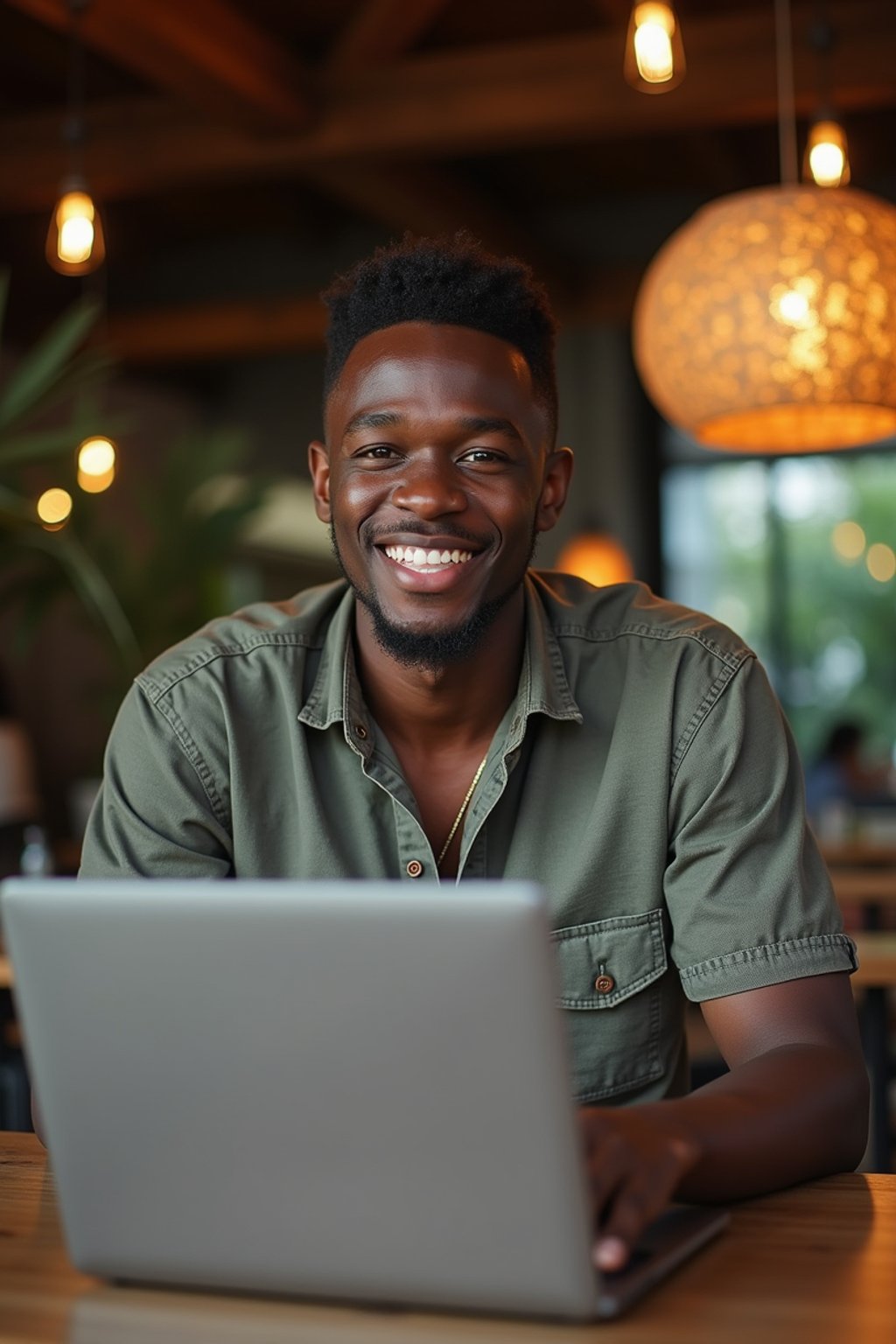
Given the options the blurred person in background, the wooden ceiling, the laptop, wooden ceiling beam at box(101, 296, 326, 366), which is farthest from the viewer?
wooden ceiling beam at box(101, 296, 326, 366)

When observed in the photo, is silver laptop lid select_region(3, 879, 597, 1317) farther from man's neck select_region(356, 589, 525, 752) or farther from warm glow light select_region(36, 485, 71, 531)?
warm glow light select_region(36, 485, 71, 531)

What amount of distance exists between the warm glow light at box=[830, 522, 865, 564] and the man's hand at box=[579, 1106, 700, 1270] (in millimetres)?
7934

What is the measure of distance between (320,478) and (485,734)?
0.33 meters

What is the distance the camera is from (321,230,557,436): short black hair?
1604 mm

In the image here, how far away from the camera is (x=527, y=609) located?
1.69m

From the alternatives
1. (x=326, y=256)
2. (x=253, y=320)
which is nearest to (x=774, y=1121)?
(x=253, y=320)

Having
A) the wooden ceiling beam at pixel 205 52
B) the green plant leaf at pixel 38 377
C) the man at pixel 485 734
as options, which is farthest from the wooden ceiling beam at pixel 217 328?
the man at pixel 485 734

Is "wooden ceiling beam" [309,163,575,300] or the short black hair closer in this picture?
the short black hair

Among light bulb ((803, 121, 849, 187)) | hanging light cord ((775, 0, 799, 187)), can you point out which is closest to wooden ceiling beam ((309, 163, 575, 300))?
hanging light cord ((775, 0, 799, 187))

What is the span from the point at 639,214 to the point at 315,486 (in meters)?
6.62

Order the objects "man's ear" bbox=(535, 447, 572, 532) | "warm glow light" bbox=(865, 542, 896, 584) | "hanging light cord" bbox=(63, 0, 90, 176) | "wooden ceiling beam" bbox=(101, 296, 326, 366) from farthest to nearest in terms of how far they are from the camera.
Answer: "warm glow light" bbox=(865, 542, 896, 584) → "wooden ceiling beam" bbox=(101, 296, 326, 366) → "hanging light cord" bbox=(63, 0, 90, 176) → "man's ear" bbox=(535, 447, 572, 532)

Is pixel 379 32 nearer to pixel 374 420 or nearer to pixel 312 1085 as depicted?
pixel 374 420

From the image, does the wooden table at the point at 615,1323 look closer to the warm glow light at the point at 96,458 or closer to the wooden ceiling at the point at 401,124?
the wooden ceiling at the point at 401,124

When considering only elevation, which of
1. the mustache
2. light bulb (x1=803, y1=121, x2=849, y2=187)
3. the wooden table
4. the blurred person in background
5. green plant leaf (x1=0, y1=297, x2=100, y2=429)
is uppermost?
light bulb (x1=803, y1=121, x2=849, y2=187)
